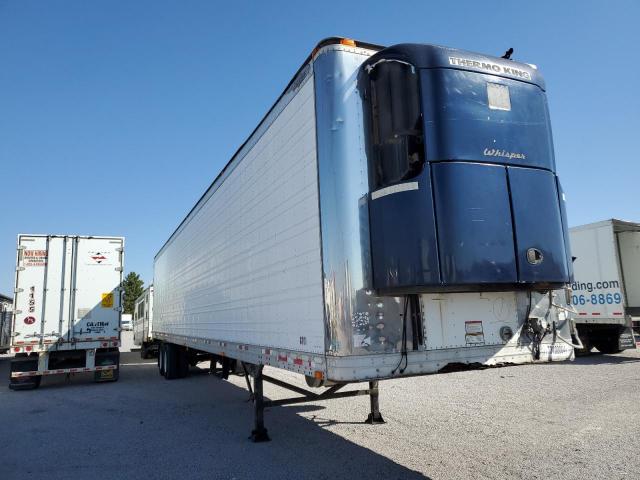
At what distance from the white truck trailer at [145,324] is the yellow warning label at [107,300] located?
16.2 ft

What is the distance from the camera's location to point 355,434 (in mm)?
6434

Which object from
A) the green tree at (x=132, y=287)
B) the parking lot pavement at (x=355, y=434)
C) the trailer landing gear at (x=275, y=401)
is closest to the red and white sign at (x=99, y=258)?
the parking lot pavement at (x=355, y=434)

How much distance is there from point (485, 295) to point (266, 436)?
3861 millimetres

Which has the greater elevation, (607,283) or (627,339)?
(607,283)

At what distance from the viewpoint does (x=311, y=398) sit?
585 cm

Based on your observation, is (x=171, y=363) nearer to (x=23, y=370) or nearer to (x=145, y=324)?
(x=23, y=370)

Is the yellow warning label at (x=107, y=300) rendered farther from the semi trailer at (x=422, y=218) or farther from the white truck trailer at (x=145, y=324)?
the semi trailer at (x=422, y=218)

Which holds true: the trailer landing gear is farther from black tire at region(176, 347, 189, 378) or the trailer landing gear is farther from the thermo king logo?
black tire at region(176, 347, 189, 378)

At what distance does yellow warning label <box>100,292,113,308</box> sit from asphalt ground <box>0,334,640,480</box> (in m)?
3.01

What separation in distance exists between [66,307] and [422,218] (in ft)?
39.7

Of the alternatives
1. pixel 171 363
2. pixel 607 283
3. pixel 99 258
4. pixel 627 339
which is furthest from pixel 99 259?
pixel 627 339

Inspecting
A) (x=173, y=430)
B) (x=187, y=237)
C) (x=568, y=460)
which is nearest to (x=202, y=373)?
(x=187, y=237)

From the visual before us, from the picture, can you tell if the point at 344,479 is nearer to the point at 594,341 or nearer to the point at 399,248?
the point at 399,248

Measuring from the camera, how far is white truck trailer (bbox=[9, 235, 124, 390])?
40.0 feet
